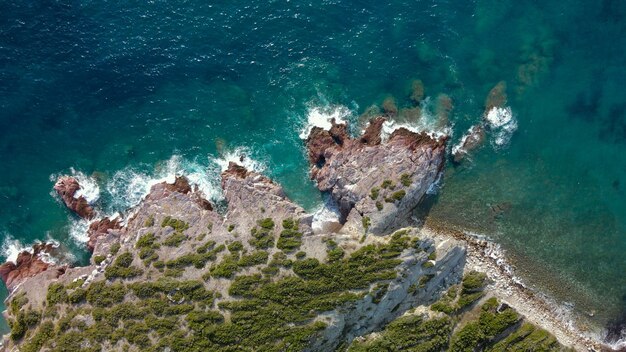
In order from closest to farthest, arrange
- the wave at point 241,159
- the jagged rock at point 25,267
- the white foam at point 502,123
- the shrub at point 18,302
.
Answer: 1. the shrub at point 18,302
2. the jagged rock at point 25,267
3. the white foam at point 502,123
4. the wave at point 241,159

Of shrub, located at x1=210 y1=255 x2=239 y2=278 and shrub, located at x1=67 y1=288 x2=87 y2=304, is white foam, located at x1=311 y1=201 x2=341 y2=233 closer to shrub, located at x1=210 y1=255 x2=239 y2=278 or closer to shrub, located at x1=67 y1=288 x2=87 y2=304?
shrub, located at x1=210 y1=255 x2=239 y2=278

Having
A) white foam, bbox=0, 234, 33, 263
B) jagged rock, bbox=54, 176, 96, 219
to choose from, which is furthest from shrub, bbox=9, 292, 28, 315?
jagged rock, bbox=54, 176, 96, 219

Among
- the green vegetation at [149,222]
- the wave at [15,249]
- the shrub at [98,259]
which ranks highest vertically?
the wave at [15,249]

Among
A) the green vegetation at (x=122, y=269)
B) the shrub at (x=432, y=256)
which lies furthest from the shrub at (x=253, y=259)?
the shrub at (x=432, y=256)

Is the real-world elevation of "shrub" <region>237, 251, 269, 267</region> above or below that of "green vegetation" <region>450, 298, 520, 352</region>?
above

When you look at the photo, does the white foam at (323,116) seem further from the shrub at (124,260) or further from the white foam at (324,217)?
the shrub at (124,260)

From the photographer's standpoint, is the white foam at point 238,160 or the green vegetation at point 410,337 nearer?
the green vegetation at point 410,337

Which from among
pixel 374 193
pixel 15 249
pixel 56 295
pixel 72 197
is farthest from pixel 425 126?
pixel 15 249
